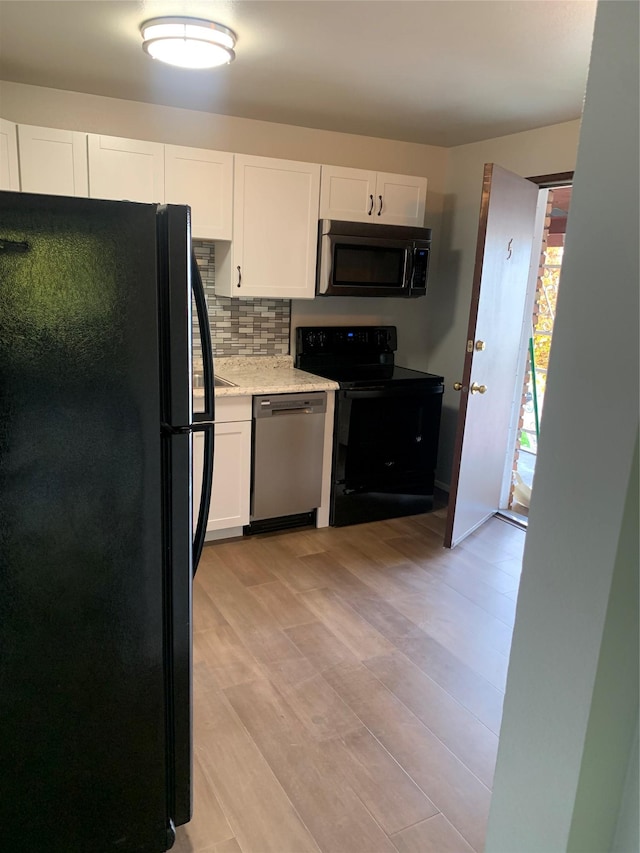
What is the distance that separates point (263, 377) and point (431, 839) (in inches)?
100

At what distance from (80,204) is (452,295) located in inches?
139

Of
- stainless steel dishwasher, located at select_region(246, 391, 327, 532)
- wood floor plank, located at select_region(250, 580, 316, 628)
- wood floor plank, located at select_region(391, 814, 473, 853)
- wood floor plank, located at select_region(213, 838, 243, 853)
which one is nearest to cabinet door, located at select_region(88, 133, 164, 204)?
stainless steel dishwasher, located at select_region(246, 391, 327, 532)

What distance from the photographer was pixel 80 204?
125 cm

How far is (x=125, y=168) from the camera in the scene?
314 cm

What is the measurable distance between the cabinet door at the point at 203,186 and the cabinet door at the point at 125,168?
57mm

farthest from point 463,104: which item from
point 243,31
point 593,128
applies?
point 593,128

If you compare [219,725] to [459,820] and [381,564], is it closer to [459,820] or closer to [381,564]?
[459,820]

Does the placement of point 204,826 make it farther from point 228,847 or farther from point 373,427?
point 373,427

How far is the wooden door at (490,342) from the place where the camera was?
3318 mm

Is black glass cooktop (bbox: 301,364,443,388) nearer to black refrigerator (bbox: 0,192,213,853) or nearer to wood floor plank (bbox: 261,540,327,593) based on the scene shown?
wood floor plank (bbox: 261,540,327,593)

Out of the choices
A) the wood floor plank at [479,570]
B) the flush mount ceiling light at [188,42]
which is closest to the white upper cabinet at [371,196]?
the flush mount ceiling light at [188,42]

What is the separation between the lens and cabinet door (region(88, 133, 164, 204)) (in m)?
3.07

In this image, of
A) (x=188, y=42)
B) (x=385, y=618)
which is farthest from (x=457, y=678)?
(x=188, y=42)

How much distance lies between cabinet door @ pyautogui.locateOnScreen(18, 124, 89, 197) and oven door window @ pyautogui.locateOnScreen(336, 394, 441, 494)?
1.81 m
